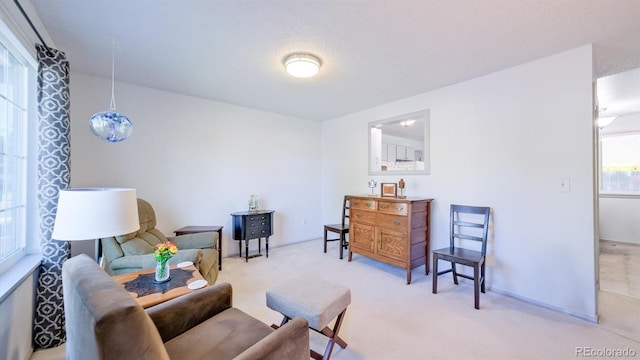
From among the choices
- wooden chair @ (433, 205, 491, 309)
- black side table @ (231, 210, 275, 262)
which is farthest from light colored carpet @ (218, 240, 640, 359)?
black side table @ (231, 210, 275, 262)

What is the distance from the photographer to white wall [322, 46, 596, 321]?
2.33 m

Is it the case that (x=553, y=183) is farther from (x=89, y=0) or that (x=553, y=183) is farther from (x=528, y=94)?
(x=89, y=0)

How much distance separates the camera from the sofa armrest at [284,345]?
1.04 m

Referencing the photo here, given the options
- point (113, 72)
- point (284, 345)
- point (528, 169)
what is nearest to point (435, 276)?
point (528, 169)

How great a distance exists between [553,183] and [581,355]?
4.81ft

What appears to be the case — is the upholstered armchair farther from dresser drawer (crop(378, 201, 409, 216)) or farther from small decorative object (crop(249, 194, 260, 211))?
dresser drawer (crop(378, 201, 409, 216))

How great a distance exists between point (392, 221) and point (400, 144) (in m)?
3.50

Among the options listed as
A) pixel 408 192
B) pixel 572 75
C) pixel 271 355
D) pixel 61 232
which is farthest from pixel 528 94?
pixel 61 232

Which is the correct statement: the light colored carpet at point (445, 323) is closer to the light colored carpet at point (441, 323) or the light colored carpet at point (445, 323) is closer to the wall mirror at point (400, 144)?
the light colored carpet at point (441, 323)

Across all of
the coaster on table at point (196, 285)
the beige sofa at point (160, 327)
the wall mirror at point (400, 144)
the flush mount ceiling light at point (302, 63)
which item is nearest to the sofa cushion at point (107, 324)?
the beige sofa at point (160, 327)

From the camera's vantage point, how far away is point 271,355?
107 cm

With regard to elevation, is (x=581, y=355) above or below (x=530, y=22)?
below

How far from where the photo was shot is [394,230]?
327cm

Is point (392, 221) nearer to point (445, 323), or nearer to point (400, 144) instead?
point (445, 323)
